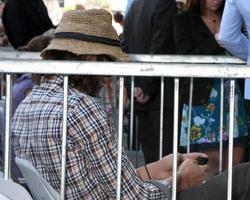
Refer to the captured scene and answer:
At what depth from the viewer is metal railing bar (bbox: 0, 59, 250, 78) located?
2666 millimetres

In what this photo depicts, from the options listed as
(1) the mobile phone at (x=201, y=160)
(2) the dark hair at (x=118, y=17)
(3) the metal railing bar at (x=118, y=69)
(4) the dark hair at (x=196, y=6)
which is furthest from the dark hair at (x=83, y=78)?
(2) the dark hair at (x=118, y=17)

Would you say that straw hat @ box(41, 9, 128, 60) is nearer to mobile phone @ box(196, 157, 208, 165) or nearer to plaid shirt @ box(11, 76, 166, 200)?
plaid shirt @ box(11, 76, 166, 200)

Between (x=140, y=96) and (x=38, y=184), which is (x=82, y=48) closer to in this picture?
(x=38, y=184)

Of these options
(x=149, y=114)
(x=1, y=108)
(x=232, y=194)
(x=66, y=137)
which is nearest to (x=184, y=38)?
(x=149, y=114)

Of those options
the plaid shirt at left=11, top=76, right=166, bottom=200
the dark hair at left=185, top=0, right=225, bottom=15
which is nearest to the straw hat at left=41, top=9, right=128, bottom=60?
the plaid shirt at left=11, top=76, right=166, bottom=200

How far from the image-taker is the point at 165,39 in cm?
505

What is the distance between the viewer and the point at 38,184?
2.77m

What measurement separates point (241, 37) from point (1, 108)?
56.2 inches

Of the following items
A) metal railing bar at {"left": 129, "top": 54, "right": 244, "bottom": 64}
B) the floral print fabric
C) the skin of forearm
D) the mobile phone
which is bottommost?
the floral print fabric

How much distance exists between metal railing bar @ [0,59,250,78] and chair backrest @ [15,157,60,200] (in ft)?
1.26

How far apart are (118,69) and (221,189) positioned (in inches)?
31.6

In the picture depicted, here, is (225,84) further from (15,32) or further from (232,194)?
(15,32)

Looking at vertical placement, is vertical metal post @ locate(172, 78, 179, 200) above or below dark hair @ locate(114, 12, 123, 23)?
above

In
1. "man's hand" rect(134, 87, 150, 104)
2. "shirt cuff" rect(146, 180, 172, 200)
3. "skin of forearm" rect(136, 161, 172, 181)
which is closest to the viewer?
"shirt cuff" rect(146, 180, 172, 200)
